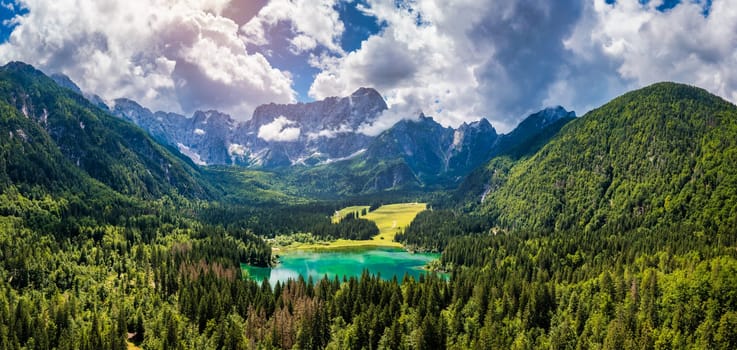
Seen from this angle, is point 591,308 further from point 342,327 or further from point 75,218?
point 75,218

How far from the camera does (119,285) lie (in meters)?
133

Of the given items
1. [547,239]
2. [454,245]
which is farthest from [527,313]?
[454,245]

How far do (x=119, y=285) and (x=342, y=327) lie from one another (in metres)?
74.0

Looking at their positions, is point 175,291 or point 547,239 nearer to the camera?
point 175,291

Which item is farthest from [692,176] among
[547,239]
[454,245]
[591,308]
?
[591,308]

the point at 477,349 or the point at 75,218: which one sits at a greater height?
the point at 75,218

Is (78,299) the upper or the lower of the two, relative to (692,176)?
lower

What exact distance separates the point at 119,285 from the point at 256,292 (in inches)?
1882

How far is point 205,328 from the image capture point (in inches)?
3989

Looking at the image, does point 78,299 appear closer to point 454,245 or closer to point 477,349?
point 477,349

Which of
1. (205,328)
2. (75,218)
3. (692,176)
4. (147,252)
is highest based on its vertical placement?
(692,176)

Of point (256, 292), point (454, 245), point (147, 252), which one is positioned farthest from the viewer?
point (454, 245)

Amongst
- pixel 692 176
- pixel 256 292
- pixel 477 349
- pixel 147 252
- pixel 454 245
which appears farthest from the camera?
pixel 454 245

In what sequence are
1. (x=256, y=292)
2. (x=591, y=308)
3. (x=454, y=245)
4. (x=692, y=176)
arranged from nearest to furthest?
(x=591, y=308) → (x=256, y=292) → (x=692, y=176) → (x=454, y=245)
